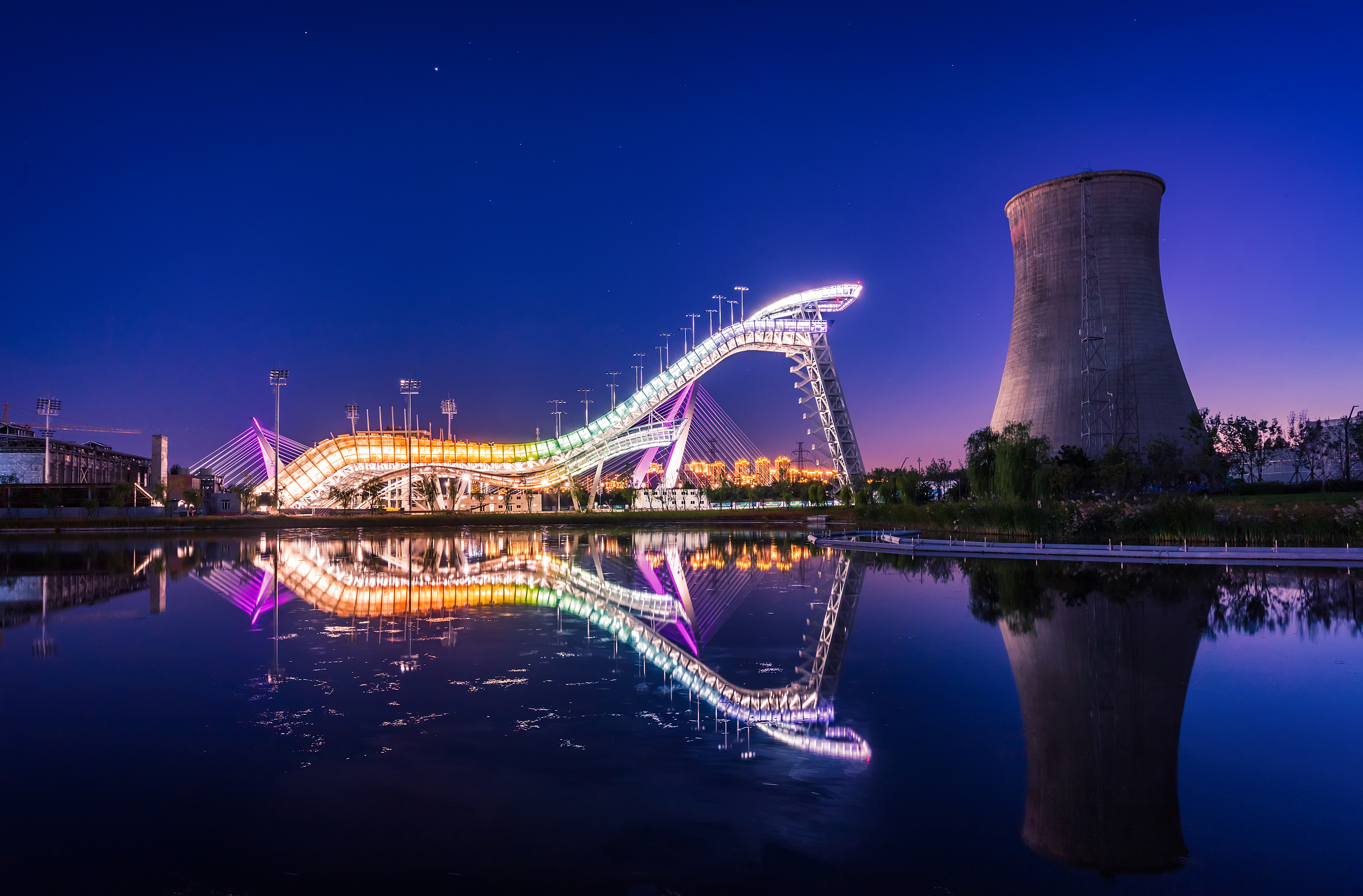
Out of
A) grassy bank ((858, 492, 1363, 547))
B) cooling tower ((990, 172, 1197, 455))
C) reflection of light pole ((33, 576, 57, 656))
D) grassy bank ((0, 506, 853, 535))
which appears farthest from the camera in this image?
grassy bank ((0, 506, 853, 535))

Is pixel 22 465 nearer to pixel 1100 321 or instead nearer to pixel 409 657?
pixel 1100 321

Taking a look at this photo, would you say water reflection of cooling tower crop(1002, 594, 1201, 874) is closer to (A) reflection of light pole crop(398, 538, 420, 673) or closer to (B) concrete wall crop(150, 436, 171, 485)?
(A) reflection of light pole crop(398, 538, 420, 673)

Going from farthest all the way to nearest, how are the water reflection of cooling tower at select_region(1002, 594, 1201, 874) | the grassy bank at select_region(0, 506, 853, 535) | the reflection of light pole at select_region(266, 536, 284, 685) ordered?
the grassy bank at select_region(0, 506, 853, 535) → the reflection of light pole at select_region(266, 536, 284, 685) → the water reflection of cooling tower at select_region(1002, 594, 1201, 874)

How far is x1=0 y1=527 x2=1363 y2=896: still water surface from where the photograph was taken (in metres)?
4.73

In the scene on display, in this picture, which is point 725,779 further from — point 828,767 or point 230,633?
point 230,633

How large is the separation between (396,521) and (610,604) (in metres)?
39.2

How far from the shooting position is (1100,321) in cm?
4184

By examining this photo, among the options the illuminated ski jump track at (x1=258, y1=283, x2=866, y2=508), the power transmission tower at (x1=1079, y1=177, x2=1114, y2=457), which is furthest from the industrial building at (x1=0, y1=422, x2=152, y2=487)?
the power transmission tower at (x1=1079, y1=177, x2=1114, y2=457)

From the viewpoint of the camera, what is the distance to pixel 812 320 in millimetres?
59781

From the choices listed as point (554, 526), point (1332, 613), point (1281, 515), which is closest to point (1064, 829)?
point (1332, 613)

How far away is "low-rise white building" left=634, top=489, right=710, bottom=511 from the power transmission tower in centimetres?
3519

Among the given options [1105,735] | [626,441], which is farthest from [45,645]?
[626,441]

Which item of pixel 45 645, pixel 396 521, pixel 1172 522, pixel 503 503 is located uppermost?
pixel 503 503

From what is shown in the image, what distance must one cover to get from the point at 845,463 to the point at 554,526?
2102 centimetres
